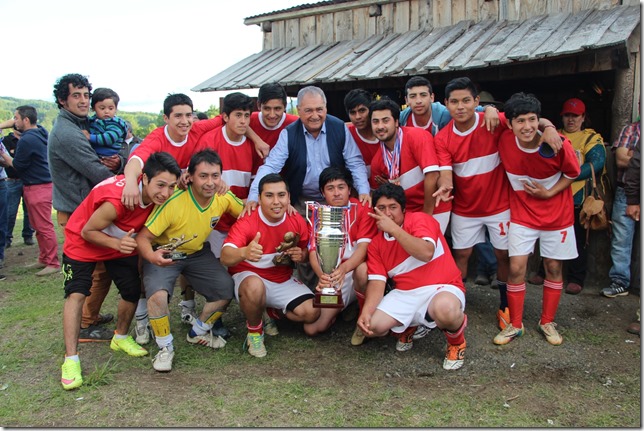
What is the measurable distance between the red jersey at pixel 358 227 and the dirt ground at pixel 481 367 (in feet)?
2.61

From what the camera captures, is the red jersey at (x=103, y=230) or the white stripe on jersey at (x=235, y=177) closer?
the red jersey at (x=103, y=230)

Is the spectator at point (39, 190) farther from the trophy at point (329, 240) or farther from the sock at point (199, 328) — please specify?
the trophy at point (329, 240)

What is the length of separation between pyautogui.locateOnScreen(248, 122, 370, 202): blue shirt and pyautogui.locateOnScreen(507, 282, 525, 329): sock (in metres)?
1.43

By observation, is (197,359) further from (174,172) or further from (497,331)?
(497,331)

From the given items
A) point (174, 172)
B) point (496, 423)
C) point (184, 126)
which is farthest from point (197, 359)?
point (496, 423)

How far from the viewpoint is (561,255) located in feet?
14.0

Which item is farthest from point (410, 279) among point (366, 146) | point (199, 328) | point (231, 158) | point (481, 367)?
point (231, 158)

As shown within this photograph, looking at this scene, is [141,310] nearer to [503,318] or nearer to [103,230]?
[103,230]

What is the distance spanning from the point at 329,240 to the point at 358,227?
38 centimetres

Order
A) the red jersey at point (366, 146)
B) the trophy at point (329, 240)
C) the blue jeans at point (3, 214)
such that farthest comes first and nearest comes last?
the blue jeans at point (3, 214)
the red jersey at point (366, 146)
the trophy at point (329, 240)

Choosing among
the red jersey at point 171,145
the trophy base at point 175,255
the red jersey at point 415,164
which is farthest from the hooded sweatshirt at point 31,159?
the red jersey at point 415,164

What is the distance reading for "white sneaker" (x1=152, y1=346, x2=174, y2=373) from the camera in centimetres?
392

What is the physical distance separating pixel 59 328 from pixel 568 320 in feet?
15.1

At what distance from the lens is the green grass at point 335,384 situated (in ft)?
10.7
